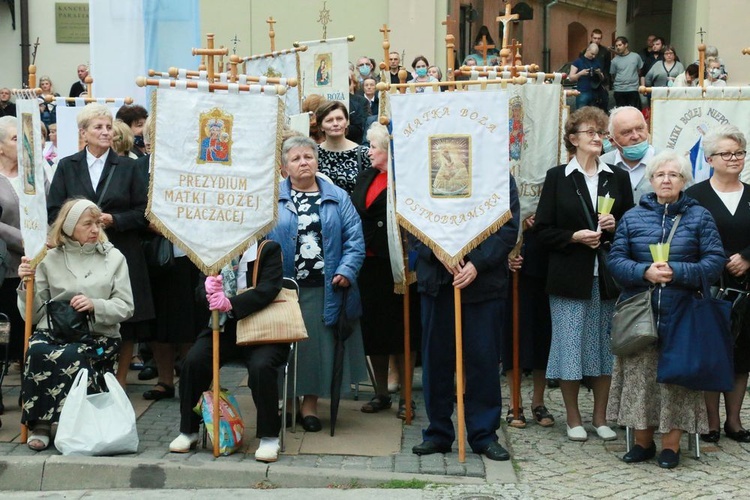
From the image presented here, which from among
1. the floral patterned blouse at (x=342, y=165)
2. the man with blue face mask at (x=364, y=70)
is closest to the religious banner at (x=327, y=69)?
the floral patterned blouse at (x=342, y=165)

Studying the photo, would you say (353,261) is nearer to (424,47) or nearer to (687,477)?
(687,477)

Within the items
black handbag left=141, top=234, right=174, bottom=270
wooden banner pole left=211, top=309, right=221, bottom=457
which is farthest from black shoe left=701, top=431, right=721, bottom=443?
black handbag left=141, top=234, right=174, bottom=270

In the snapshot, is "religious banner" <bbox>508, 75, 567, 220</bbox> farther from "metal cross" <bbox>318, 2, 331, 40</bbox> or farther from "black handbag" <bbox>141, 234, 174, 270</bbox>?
"metal cross" <bbox>318, 2, 331, 40</bbox>

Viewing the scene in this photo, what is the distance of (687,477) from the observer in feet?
23.6

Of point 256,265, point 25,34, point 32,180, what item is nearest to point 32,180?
point 32,180

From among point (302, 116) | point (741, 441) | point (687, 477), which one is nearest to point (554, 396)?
point (741, 441)

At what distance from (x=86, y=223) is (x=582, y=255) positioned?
123 inches

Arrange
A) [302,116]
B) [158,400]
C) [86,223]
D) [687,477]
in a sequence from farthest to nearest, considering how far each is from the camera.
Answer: [302,116]
[158,400]
[86,223]
[687,477]

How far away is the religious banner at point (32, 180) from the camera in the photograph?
25.7 feet

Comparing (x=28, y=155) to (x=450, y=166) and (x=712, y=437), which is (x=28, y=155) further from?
(x=712, y=437)

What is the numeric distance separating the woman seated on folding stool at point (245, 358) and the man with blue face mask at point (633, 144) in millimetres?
2538

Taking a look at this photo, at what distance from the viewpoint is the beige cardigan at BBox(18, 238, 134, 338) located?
780cm

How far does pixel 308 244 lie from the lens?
8086 millimetres

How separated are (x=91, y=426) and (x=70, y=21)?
16.3m
